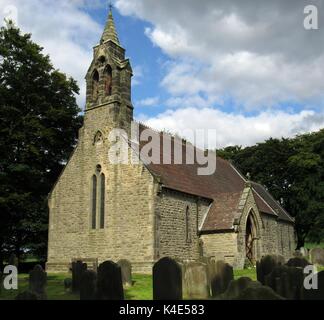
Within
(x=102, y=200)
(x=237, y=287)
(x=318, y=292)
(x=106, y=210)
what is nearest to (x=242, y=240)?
(x=106, y=210)

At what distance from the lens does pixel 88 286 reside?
38.5 ft

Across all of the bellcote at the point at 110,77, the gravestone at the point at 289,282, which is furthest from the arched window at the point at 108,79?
the gravestone at the point at 289,282

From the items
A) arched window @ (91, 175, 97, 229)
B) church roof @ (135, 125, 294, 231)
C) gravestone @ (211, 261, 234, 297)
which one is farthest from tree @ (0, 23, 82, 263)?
gravestone @ (211, 261, 234, 297)

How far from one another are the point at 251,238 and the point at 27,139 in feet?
59.6

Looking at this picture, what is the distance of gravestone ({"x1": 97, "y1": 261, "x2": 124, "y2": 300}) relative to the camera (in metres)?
10.9

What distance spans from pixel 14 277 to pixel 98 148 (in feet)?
32.0

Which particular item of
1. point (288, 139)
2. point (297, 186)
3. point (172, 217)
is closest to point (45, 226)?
point (172, 217)

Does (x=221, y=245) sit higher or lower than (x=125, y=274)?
higher

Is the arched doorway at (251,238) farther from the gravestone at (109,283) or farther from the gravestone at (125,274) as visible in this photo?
the gravestone at (109,283)

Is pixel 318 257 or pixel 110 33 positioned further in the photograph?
pixel 110 33

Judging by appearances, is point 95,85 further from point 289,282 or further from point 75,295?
point 289,282

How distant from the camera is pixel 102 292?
1102 centimetres

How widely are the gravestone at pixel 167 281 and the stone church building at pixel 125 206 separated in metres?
11.8

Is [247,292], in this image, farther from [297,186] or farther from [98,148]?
[297,186]
